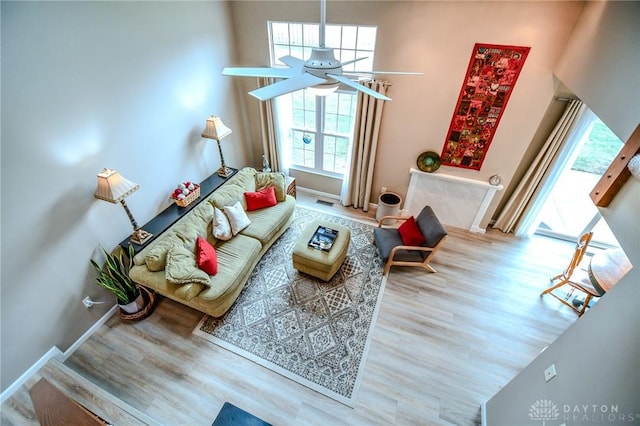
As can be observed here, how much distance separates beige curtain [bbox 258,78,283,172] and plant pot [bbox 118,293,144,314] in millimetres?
3087

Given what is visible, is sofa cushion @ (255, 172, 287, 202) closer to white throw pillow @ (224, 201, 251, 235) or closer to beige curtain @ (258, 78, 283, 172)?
white throw pillow @ (224, 201, 251, 235)

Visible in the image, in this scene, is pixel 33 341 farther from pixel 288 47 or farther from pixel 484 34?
pixel 484 34

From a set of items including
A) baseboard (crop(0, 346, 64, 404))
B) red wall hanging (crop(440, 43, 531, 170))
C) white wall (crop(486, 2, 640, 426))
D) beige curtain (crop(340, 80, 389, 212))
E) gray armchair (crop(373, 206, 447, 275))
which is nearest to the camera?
white wall (crop(486, 2, 640, 426))

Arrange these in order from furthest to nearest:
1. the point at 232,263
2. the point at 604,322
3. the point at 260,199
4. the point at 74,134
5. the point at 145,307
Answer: the point at 260,199, the point at 232,263, the point at 145,307, the point at 74,134, the point at 604,322

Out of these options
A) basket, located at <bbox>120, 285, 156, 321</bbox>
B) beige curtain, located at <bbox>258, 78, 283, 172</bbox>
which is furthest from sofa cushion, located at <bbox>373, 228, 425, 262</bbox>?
basket, located at <bbox>120, 285, 156, 321</bbox>

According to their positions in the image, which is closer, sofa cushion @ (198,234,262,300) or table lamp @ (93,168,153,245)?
table lamp @ (93,168,153,245)

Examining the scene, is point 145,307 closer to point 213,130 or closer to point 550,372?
point 213,130

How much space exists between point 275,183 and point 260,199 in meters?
0.37

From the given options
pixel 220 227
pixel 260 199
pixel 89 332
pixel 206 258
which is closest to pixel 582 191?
pixel 260 199

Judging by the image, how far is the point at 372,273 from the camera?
397 cm

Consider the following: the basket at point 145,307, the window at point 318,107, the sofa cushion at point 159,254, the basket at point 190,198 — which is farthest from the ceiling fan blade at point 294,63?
the basket at point 145,307

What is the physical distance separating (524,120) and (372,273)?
2876mm

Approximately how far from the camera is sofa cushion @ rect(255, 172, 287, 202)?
4.41 m

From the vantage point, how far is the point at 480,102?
3707 millimetres
